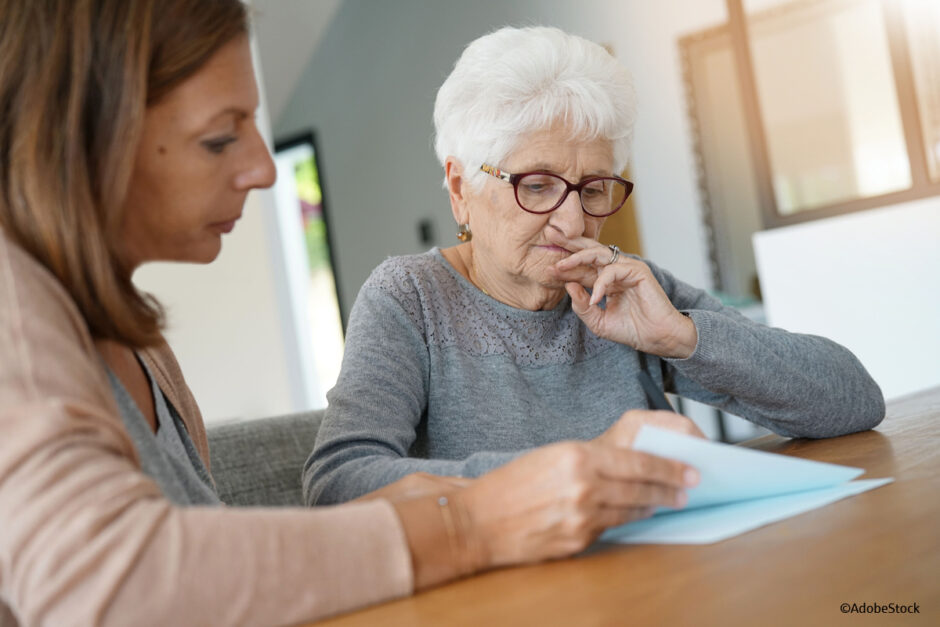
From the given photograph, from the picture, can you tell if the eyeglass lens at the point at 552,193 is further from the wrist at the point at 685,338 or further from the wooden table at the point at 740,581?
the wooden table at the point at 740,581

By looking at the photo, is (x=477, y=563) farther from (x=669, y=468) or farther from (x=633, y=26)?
(x=633, y=26)

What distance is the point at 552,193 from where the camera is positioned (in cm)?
160

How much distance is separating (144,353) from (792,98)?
3.57 m

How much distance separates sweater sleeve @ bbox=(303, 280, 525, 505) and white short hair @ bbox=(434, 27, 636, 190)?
30 cm

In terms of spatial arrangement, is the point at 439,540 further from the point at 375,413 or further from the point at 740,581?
the point at 375,413

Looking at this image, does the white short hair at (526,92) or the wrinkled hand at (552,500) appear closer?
the wrinkled hand at (552,500)

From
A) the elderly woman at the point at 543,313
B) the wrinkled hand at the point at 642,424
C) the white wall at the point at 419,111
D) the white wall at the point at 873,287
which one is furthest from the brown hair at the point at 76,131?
the white wall at the point at 419,111

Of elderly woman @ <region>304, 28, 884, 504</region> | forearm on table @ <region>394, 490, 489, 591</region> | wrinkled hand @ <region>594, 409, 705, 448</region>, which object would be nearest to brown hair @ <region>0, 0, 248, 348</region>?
forearm on table @ <region>394, 490, 489, 591</region>

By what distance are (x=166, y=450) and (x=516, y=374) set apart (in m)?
0.73

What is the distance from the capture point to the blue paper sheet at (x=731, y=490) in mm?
866

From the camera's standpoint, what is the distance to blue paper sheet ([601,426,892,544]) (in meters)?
0.87

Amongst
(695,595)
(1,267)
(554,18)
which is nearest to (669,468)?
(695,595)

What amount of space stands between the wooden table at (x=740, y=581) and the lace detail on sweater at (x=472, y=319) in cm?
74

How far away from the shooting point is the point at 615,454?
0.84m
